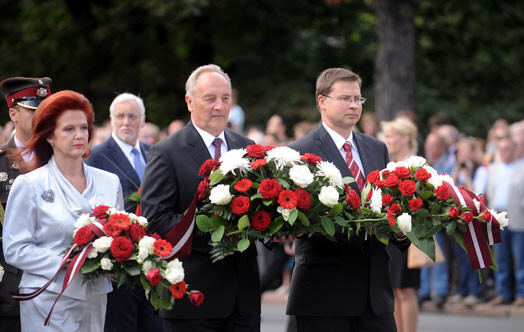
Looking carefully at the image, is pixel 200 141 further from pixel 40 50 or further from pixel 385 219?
pixel 40 50

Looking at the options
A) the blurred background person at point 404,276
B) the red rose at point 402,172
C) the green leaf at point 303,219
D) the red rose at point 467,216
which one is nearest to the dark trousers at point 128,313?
the green leaf at point 303,219

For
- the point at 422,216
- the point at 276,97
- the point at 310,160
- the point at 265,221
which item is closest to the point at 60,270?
the point at 265,221

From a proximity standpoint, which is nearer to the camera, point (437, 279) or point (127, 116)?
point (127, 116)

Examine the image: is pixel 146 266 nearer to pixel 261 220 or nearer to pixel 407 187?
pixel 261 220

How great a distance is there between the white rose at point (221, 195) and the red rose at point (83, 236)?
75 centimetres

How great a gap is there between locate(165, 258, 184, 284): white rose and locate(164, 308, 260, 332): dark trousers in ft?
2.03

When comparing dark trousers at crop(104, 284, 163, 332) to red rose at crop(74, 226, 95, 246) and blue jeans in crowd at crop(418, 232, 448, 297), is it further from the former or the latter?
blue jeans in crowd at crop(418, 232, 448, 297)

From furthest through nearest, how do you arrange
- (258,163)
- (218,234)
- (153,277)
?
(258,163)
(218,234)
(153,277)

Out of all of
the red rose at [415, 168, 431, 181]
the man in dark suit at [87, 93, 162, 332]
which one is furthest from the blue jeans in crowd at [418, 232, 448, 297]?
the red rose at [415, 168, 431, 181]

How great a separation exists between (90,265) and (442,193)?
2307 mm

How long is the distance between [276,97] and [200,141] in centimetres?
1522

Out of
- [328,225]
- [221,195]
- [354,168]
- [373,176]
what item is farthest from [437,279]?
[221,195]

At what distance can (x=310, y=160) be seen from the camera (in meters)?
5.58

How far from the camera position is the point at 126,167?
774 centimetres
